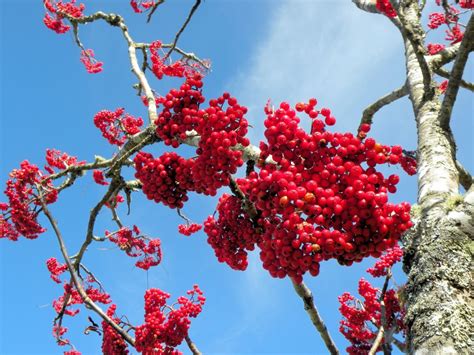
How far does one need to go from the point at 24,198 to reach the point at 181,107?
10.9 feet

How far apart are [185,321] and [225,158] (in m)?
2.77

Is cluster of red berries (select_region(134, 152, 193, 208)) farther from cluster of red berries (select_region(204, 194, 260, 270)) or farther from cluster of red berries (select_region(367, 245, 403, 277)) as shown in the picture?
cluster of red berries (select_region(367, 245, 403, 277))

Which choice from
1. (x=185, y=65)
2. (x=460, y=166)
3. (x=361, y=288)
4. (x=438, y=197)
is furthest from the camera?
(x=185, y=65)

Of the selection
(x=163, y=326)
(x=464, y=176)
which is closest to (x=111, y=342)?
(x=163, y=326)

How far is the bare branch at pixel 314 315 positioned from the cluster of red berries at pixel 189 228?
330 centimetres

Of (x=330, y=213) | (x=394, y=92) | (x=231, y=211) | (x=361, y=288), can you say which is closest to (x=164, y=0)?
(x=394, y=92)

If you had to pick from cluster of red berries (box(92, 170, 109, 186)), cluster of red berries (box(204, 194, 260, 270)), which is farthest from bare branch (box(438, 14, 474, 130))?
cluster of red berries (box(92, 170, 109, 186))

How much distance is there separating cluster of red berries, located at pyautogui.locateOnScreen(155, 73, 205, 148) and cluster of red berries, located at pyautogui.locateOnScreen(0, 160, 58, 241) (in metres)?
2.61

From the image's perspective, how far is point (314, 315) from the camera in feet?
12.1

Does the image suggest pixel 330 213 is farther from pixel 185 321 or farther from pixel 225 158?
pixel 185 321

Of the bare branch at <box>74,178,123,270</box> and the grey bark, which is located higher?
the bare branch at <box>74,178,123,270</box>

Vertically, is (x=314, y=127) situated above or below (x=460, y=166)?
below

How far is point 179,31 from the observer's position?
518cm

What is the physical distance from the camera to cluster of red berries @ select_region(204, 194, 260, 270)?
3.27 m
